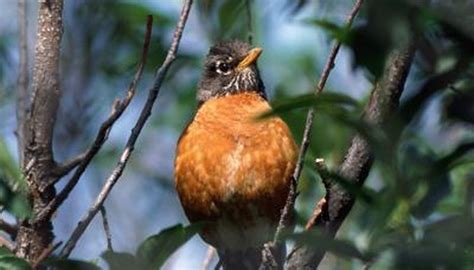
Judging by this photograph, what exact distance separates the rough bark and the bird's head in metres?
2.37

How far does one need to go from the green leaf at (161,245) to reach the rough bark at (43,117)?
1.29 meters

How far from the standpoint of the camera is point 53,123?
3.25 metres

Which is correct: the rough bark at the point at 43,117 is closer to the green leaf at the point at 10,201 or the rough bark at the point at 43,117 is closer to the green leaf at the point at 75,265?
the green leaf at the point at 10,201

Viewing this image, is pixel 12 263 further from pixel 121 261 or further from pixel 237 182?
pixel 237 182

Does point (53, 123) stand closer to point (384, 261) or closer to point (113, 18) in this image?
point (113, 18)

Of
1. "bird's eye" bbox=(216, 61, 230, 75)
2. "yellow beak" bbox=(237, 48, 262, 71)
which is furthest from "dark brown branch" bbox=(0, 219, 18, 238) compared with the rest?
"bird's eye" bbox=(216, 61, 230, 75)

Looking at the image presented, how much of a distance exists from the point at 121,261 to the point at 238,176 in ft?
10.3

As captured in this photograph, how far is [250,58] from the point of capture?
5.74 meters

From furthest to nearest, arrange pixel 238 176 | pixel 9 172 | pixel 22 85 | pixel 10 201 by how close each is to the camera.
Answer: pixel 238 176 → pixel 22 85 → pixel 9 172 → pixel 10 201

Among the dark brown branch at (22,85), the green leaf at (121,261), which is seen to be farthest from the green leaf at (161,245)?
the dark brown branch at (22,85)

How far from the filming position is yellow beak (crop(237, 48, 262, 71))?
5.46 metres

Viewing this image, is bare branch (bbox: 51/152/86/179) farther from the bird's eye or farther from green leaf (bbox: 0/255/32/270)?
the bird's eye

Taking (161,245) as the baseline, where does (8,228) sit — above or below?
below

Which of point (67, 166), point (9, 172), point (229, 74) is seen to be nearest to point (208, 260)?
point (67, 166)
